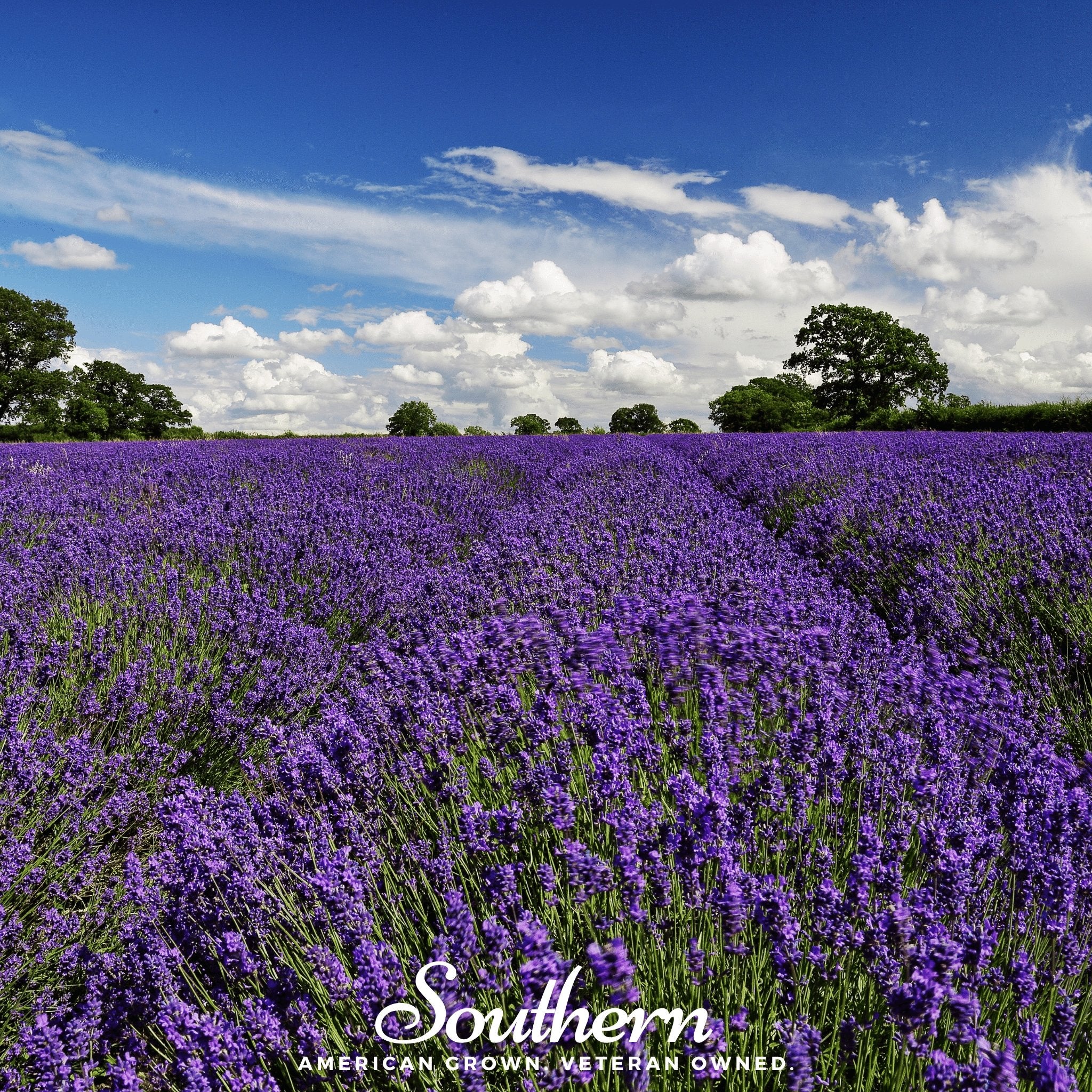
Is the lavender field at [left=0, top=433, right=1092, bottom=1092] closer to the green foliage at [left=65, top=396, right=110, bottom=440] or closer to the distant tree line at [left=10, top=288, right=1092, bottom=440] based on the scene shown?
the distant tree line at [left=10, top=288, right=1092, bottom=440]

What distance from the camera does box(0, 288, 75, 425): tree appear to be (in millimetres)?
29672

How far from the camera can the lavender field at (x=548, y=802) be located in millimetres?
1178

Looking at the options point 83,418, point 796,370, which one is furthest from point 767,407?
point 83,418

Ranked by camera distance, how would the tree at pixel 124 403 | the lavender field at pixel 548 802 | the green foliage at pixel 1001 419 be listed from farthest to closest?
1. the tree at pixel 124 403
2. the green foliage at pixel 1001 419
3. the lavender field at pixel 548 802

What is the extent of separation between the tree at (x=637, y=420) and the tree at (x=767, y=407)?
388cm

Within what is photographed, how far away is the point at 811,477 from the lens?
297 inches

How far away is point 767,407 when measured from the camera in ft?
123

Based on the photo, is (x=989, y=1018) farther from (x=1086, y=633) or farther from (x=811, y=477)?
(x=811, y=477)

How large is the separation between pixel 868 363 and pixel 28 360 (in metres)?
35.1

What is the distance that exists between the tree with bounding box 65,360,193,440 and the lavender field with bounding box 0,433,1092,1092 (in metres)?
35.9

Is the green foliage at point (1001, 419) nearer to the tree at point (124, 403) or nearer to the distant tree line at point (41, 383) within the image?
the distant tree line at point (41, 383)

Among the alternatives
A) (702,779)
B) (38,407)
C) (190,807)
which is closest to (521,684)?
(702,779)

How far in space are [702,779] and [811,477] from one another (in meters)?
6.24

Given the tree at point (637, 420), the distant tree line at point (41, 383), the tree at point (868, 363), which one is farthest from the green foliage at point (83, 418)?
the tree at point (868, 363)
